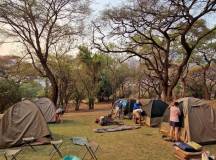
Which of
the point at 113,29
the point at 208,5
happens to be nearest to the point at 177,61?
the point at 113,29

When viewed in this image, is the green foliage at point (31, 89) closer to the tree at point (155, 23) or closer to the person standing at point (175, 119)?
the tree at point (155, 23)

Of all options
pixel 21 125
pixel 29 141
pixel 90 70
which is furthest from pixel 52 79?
pixel 29 141

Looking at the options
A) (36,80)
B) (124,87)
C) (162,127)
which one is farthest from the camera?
(124,87)

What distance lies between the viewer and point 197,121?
12.4 meters

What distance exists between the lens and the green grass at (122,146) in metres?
10.3

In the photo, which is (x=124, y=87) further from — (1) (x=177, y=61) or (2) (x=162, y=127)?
(2) (x=162, y=127)

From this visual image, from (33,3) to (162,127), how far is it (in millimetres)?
12089

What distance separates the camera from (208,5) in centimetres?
1948

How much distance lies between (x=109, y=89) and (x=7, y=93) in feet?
55.9

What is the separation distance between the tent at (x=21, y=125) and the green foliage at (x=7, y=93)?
457 inches

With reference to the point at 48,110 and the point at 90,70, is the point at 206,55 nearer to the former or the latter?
the point at 90,70

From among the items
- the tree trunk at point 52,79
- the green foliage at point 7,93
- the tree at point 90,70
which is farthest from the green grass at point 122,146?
the tree at point 90,70

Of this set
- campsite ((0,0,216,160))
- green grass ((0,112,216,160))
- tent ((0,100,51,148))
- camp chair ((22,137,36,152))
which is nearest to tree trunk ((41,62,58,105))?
campsite ((0,0,216,160))

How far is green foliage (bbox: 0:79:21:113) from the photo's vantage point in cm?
2366
